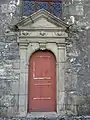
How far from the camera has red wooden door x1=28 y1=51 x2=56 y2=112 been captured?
25.4 ft

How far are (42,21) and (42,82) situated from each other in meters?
1.82

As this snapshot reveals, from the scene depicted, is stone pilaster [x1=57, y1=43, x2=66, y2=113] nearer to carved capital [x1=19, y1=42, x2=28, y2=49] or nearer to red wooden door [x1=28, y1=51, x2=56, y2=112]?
red wooden door [x1=28, y1=51, x2=56, y2=112]

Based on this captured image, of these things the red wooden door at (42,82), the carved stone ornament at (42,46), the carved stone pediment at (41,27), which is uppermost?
the carved stone pediment at (41,27)

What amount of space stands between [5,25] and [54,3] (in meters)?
1.68

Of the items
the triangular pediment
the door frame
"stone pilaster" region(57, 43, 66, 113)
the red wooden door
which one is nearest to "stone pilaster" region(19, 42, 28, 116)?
the door frame

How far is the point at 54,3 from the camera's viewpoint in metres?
8.22

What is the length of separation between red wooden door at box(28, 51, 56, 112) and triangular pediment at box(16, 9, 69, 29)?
0.82 m

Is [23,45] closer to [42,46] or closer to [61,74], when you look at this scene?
[42,46]

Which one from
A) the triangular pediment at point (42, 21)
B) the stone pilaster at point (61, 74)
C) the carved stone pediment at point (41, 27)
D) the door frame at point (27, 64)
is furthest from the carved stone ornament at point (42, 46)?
the triangular pediment at point (42, 21)

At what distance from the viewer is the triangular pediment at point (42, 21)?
25.6 ft

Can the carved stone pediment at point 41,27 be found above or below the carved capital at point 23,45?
above

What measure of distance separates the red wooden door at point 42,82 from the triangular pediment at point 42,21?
32.2 inches

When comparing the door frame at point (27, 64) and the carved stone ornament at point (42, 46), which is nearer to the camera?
the door frame at point (27, 64)

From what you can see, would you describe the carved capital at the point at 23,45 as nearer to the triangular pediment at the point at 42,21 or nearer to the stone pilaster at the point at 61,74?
the triangular pediment at the point at 42,21
